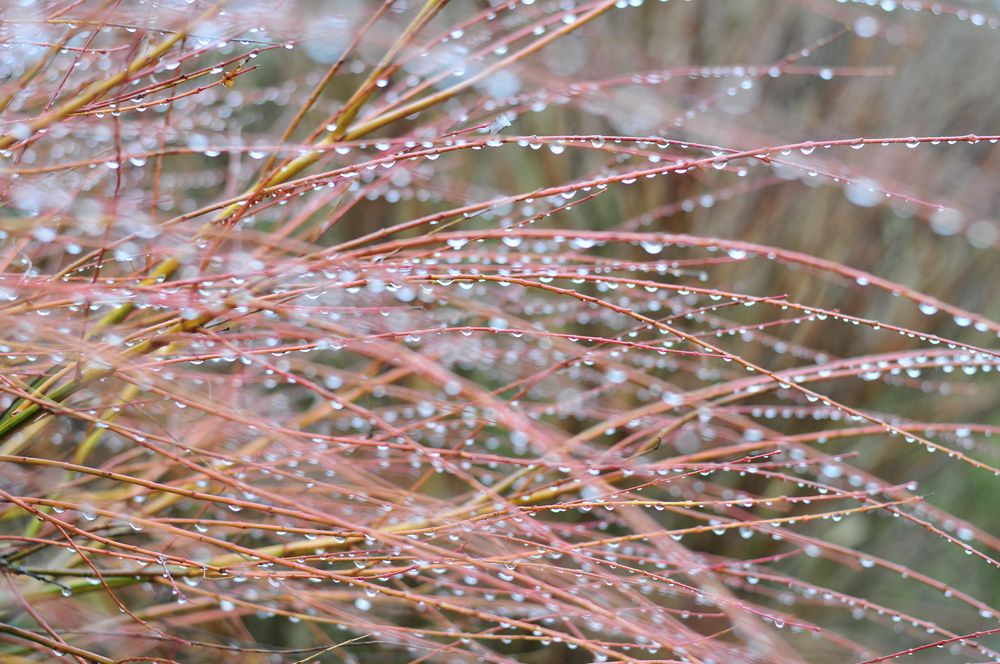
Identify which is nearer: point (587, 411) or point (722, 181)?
point (587, 411)

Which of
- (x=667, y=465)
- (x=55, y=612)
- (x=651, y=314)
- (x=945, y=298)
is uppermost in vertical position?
(x=945, y=298)

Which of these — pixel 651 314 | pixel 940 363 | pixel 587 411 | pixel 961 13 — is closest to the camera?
pixel 940 363

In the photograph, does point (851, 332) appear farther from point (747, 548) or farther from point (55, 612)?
point (55, 612)

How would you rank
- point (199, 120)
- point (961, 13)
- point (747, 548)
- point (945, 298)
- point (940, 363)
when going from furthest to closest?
point (945, 298) < point (747, 548) < point (199, 120) < point (961, 13) < point (940, 363)

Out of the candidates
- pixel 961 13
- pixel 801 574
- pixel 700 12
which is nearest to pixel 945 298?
pixel 801 574

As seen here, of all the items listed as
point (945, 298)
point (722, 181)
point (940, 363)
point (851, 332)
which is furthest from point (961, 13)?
A: point (945, 298)

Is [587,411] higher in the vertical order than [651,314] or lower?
lower
